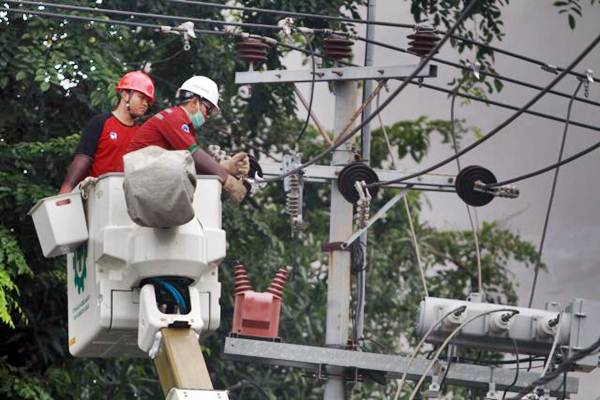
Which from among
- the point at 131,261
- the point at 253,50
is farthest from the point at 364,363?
the point at 131,261

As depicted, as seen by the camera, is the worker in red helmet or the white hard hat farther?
the worker in red helmet

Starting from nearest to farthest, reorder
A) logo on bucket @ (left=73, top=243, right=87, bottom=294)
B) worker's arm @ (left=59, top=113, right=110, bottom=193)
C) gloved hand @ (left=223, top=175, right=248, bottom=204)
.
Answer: logo on bucket @ (left=73, top=243, right=87, bottom=294) → gloved hand @ (left=223, top=175, right=248, bottom=204) → worker's arm @ (left=59, top=113, right=110, bottom=193)

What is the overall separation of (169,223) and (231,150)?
10.3 meters

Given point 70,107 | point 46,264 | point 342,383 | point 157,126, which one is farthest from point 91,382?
point 157,126

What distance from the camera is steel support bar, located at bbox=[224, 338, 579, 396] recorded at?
1504 cm

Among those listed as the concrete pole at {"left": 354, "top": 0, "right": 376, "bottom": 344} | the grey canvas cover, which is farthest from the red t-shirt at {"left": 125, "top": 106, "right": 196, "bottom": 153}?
the concrete pole at {"left": 354, "top": 0, "right": 376, "bottom": 344}

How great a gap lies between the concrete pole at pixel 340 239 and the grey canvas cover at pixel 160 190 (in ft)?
17.5

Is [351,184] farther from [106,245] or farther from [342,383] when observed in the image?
[106,245]

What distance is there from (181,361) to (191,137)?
1863 mm

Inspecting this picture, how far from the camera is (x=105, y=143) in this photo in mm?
12969

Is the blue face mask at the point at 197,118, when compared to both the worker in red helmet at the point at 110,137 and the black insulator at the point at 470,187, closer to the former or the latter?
the worker in red helmet at the point at 110,137

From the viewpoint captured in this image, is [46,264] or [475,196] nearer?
[475,196]

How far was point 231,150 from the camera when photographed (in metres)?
21.5

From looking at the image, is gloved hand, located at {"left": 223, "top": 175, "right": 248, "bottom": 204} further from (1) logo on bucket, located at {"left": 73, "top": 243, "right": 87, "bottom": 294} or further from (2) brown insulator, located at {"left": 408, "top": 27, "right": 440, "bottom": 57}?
(2) brown insulator, located at {"left": 408, "top": 27, "right": 440, "bottom": 57}
